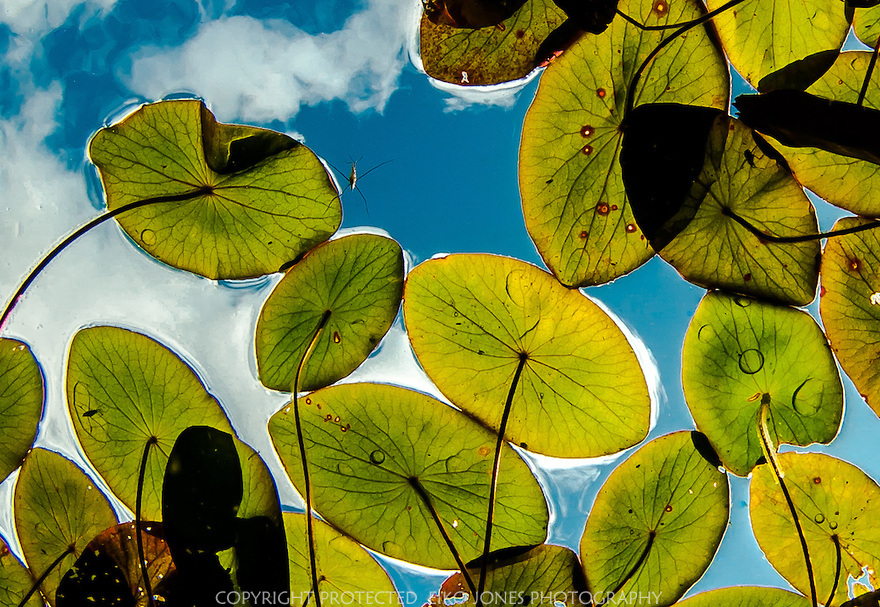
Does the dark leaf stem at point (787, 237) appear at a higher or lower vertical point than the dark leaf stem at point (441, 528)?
higher

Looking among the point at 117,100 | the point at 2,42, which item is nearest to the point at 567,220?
the point at 117,100

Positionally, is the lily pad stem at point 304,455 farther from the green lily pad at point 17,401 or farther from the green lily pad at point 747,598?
the green lily pad at point 747,598

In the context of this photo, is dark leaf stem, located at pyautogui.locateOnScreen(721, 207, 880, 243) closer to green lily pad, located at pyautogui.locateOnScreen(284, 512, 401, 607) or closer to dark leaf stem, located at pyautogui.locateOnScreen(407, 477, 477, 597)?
dark leaf stem, located at pyautogui.locateOnScreen(407, 477, 477, 597)

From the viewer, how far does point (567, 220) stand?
883 millimetres

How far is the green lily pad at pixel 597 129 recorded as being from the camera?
0.83 m

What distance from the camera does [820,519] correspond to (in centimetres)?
98

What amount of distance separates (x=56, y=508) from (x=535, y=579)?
966mm

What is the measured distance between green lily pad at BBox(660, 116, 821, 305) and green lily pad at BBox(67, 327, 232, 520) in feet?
3.08

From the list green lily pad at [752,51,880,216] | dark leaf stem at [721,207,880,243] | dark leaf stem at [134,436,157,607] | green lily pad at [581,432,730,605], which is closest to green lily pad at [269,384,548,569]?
green lily pad at [581,432,730,605]

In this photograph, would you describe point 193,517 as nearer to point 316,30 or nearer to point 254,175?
point 254,175

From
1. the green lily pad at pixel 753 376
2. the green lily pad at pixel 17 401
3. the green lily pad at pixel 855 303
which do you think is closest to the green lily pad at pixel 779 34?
the green lily pad at pixel 855 303

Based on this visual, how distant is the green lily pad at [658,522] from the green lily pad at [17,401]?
1120 millimetres

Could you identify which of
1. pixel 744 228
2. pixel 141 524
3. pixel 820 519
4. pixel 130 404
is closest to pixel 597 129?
pixel 744 228

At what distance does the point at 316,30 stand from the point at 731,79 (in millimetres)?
771
